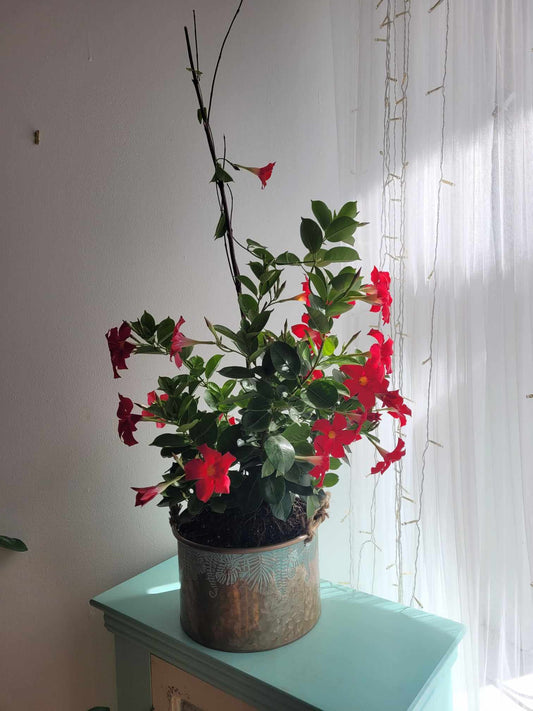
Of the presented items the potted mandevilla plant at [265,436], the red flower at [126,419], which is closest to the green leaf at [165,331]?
the potted mandevilla plant at [265,436]

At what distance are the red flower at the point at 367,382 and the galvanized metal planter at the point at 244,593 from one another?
0.26m

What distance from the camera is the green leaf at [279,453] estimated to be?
0.81 m

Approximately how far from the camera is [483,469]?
1.16 meters

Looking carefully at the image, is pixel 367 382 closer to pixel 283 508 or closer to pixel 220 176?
pixel 283 508

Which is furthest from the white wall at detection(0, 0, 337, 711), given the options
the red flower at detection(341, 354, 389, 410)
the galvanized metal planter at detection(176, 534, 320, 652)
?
the red flower at detection(341, 354, 389, 410)

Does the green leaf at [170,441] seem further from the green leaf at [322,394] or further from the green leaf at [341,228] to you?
the green leaf at [341,228]

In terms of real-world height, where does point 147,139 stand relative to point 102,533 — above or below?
above

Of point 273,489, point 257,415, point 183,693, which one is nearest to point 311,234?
point 257,415

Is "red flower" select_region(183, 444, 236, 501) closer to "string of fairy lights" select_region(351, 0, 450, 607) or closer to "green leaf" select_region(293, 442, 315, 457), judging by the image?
"green leaf" select_region(293, 442, 315, 457)

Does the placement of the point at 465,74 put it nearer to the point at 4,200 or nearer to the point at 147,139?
the point at 147,139

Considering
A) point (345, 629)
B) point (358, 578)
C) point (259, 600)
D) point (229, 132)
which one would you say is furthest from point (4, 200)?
point (358, 578)

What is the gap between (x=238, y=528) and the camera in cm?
94

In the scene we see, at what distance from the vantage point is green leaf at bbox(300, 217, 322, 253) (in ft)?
2.73

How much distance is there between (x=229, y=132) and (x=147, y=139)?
22cm
